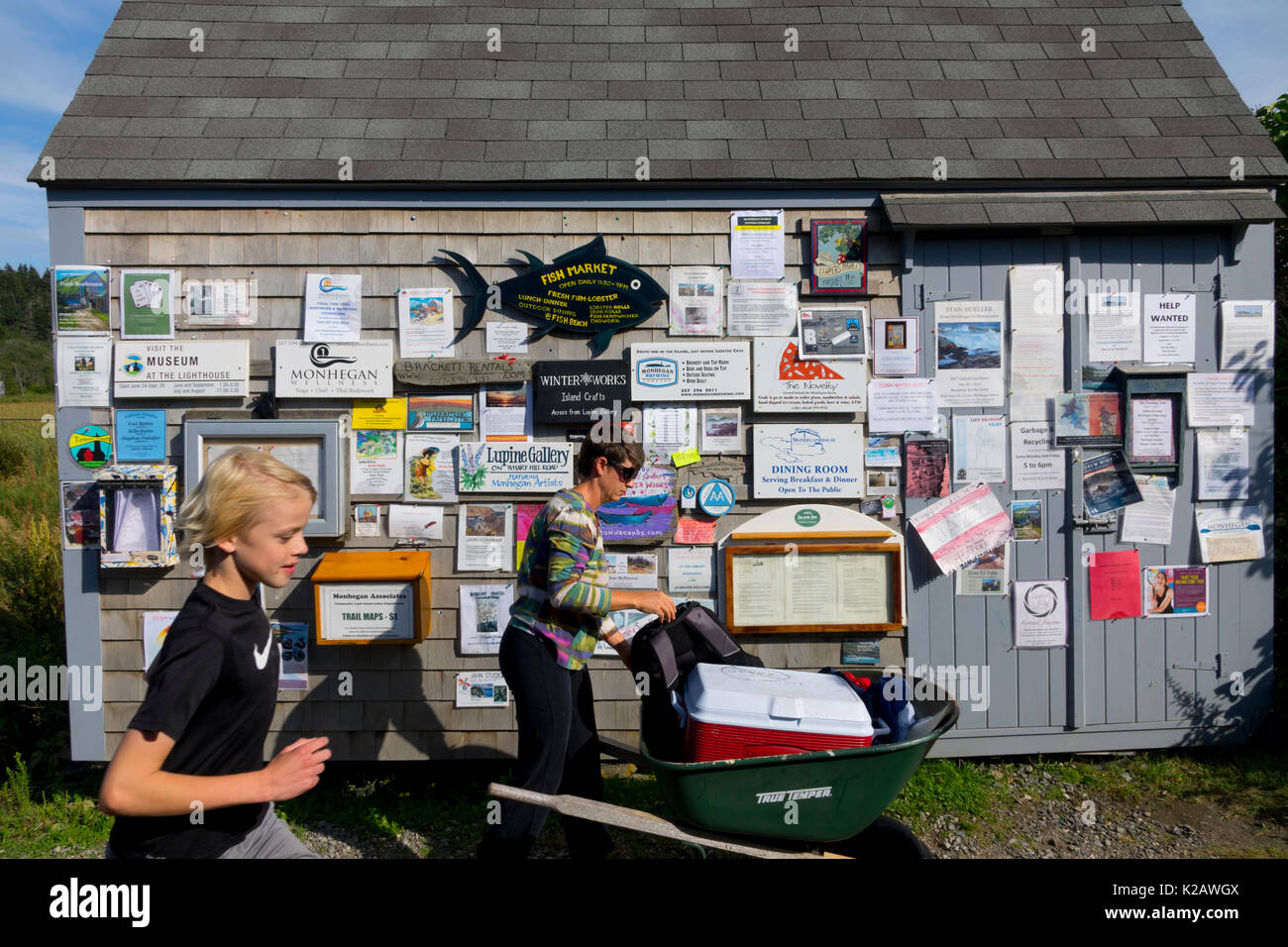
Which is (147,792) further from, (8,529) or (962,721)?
(8,529)

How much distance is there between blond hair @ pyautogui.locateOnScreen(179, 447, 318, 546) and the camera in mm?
2010

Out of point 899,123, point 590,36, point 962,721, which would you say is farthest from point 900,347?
point 590,36

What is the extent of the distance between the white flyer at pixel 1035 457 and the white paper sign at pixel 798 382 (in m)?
1.07

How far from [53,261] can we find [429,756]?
3828 millimetres

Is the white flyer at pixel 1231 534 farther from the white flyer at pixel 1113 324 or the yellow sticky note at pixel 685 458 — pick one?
the yellow sticky note at pixel 685 458

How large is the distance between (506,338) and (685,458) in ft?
4.43

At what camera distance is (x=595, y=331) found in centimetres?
482

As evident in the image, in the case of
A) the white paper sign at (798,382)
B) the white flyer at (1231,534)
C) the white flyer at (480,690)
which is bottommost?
the white flyer at (480,690)

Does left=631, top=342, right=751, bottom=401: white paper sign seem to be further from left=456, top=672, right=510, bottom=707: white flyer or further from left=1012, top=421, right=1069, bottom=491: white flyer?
left=456, top=672, right=510, bottom=707: white flyer

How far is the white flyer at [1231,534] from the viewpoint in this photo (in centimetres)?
496

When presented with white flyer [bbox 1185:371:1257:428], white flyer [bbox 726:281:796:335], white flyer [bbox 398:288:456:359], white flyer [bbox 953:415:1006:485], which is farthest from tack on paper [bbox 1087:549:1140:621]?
white flyer [bbox 398:288:456:359]

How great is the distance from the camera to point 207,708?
199 centimetres

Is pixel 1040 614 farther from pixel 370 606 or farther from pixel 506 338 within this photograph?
pixel 370 606

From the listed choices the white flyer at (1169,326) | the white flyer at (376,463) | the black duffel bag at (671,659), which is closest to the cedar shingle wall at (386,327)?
the white flyer at (376,463)
